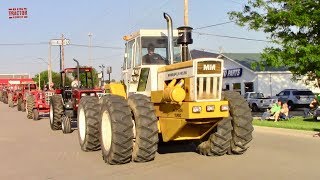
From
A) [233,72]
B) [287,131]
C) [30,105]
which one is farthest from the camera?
[233,72]

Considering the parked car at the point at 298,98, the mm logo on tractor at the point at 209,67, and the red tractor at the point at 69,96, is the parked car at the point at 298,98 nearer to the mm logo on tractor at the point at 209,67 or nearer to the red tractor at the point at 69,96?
the red tractor at the point at 69,96

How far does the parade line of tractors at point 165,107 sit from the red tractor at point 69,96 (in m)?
5.45

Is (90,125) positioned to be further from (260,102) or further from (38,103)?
(260,102)

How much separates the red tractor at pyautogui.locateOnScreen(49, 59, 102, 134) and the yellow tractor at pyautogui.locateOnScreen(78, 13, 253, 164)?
609 centimetres

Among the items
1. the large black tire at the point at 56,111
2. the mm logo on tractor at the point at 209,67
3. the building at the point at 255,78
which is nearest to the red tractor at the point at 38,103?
the large black tire at the point at 56,111

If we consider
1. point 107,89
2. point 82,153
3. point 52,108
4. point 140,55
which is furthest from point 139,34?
point 52,108

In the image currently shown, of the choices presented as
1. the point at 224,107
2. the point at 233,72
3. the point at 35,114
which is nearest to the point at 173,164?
the point at 224,107

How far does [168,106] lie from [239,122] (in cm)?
165

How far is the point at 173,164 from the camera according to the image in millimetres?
9820

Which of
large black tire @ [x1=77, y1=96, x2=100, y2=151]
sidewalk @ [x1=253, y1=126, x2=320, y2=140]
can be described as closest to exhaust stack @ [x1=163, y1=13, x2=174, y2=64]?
large black tire @ [x1=77, y1=96, x2=100, y2=151]

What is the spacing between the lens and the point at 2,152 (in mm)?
12734

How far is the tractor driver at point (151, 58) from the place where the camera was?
1075cm

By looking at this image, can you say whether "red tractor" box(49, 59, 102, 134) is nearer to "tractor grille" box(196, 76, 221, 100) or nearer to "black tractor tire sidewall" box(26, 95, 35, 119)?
"black tractor tire sidewall" box(26, 95, 35, 119)

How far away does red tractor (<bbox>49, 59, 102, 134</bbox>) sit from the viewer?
17734 millimetres
